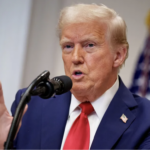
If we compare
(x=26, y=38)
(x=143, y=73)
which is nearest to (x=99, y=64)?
(x=143, y=73)

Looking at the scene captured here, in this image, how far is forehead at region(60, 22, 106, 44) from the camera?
1635 mm

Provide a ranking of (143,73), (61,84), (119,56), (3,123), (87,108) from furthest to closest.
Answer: (143,73)
(119,56)
(87,108)
(3,123)
(61,84)

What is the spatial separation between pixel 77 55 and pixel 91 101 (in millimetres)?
320

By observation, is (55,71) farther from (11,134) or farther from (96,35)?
(11,134)

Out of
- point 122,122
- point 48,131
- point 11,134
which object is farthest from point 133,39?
point 11,134

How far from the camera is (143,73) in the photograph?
8.52ft

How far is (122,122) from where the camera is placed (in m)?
1.55

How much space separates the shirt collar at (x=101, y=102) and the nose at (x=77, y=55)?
0.27m

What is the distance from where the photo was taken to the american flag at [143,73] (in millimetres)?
2586

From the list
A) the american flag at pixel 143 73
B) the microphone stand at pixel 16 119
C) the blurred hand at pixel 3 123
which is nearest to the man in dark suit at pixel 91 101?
the blurred hand at pixel 3 123

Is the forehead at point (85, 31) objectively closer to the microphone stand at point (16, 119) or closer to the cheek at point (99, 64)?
the cheek at point (99, 64)

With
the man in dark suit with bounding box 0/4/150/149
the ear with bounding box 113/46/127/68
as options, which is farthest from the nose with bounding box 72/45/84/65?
the ear with bounding box 113/46/127/68

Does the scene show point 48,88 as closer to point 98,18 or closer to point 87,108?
point 87,108

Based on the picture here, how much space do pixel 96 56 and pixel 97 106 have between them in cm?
32
